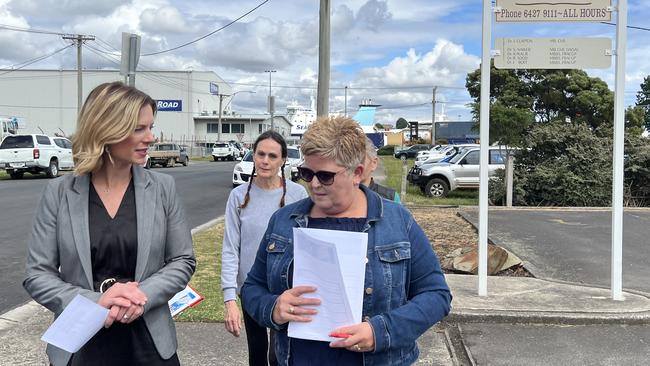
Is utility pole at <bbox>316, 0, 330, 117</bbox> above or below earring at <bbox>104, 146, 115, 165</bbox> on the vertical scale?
above

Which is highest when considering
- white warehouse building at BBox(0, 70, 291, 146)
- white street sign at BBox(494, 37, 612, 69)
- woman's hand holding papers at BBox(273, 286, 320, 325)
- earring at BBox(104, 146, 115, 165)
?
white warehouse building at BBox(0, 70, 291, 146)

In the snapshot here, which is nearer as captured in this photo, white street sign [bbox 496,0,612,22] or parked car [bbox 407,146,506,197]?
white street sign [bbox 496,0,612,22]

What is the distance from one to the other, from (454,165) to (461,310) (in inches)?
492

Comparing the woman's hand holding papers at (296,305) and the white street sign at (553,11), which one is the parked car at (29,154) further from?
the woman's hand holding papers at (296,305)

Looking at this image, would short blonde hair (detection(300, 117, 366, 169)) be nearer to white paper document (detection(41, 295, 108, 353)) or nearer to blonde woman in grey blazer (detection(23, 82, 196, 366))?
blonde woman in grey blazer (detection(23, 82, 196, 366))

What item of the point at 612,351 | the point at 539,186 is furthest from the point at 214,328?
the point at 539,186

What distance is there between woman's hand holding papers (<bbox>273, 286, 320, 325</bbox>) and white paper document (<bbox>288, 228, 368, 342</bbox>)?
0.06ft

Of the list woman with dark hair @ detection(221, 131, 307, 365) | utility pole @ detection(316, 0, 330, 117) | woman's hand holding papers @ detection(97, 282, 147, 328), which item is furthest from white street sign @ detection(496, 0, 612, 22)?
utility pole @ detection(316, 0, 330, 117)

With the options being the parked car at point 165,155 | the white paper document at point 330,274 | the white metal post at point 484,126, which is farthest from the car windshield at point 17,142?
the white paper document at point 330,274

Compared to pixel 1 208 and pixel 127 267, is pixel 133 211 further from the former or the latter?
pixel 1 208

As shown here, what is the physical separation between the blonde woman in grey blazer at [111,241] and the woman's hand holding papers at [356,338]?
84 centimetres

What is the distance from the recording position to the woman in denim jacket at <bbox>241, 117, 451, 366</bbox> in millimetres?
1896

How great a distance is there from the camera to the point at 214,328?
507 cm

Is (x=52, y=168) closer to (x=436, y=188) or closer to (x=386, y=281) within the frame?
(x=436, y=188)
